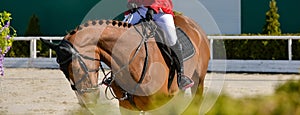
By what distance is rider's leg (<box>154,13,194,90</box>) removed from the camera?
21.1ft

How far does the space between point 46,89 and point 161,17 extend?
745cm

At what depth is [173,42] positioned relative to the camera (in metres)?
6.51

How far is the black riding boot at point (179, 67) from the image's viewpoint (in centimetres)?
638

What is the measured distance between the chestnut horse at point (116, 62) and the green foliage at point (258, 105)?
226 cm

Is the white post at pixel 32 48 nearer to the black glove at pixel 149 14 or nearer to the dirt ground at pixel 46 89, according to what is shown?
the dirt ground at pixel 46 89

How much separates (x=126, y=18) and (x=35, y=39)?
560 inches

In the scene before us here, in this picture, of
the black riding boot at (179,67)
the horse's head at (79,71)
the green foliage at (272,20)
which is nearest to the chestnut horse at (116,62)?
the horse's head at (79,71)

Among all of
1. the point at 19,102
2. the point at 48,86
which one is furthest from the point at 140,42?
the point at 48,86

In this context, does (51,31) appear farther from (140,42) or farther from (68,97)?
(140,42)

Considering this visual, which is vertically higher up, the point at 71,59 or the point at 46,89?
the point at 71,59

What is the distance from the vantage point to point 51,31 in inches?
A: 914

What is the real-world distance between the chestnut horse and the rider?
0.28m

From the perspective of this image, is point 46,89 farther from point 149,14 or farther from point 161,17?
point 149,14

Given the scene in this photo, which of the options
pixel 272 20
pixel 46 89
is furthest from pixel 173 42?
pixel 272 20
